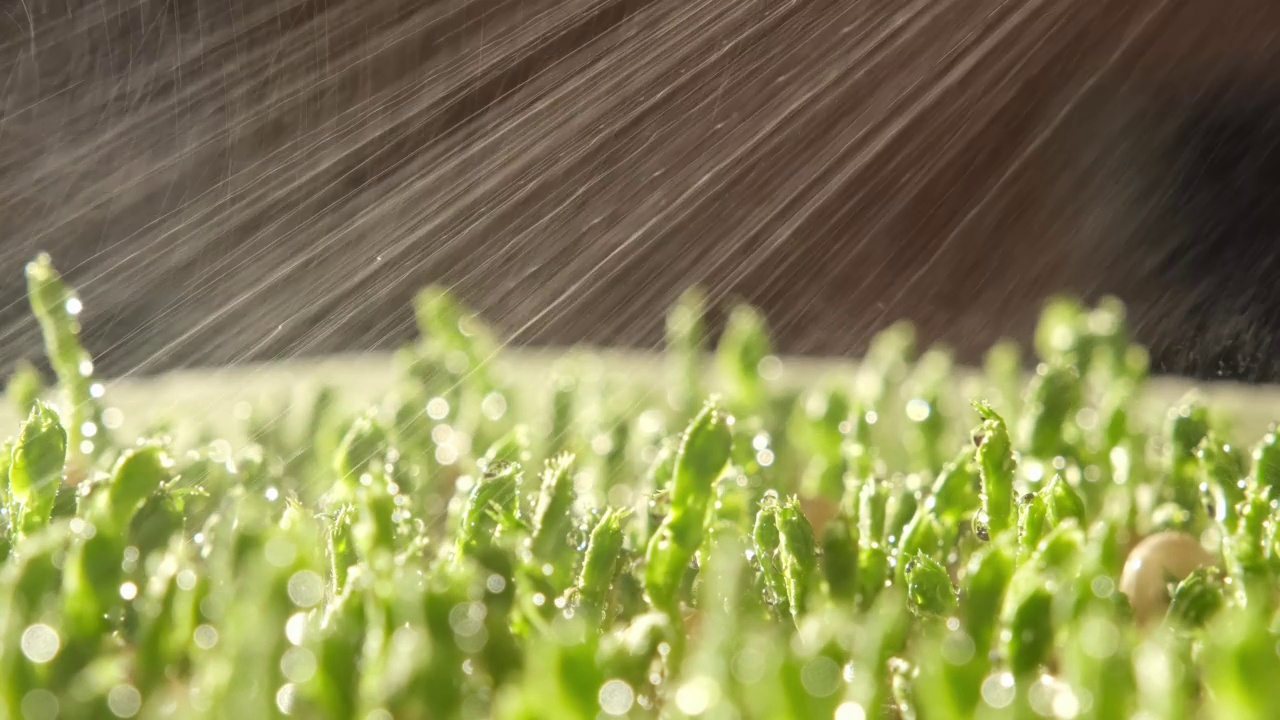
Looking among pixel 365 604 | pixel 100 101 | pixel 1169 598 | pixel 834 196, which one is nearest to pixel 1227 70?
pixel 834 196

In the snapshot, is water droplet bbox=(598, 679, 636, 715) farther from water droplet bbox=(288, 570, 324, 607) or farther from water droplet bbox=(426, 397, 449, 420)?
water droplet bbox=(426, 397, 449, 420)

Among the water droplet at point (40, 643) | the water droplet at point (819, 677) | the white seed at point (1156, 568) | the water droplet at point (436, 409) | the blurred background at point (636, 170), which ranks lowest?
the blurred background at point (636, 170)

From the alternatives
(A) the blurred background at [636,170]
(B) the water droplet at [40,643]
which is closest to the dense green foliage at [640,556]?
(B) the water droplet at [40,643]

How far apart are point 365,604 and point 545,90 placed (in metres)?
0.93

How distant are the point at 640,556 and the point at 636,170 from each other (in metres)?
0.95

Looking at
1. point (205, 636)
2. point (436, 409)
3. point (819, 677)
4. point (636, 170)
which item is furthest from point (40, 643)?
point (636, 170)

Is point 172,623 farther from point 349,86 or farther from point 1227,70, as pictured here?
point 1227,70

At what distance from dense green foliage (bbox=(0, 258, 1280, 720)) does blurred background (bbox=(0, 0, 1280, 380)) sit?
35cm

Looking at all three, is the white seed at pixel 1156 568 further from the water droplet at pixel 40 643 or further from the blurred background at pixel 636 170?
the blurred background at pixel 636 170

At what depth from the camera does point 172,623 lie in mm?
360

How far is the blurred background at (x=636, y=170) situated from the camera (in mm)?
1278

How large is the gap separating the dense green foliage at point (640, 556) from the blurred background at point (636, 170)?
13.6 inches

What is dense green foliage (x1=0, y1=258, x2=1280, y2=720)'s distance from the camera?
11.5 inches

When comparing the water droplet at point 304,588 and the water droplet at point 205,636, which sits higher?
the water droplet at point 304,588
